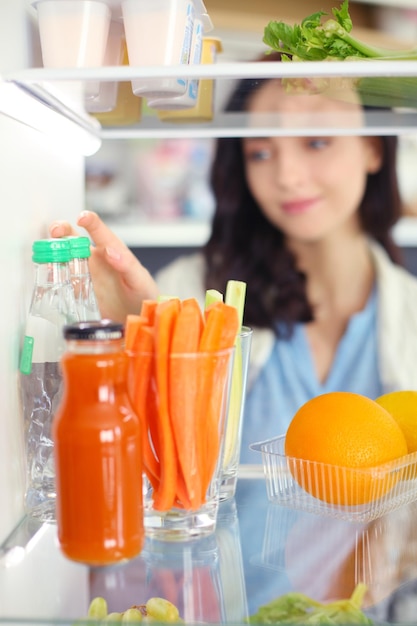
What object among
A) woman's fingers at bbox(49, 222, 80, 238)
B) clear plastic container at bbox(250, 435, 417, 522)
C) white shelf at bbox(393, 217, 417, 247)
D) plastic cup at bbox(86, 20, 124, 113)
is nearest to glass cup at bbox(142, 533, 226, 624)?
clear plastic container at bbox(250, 435, 417, 522)

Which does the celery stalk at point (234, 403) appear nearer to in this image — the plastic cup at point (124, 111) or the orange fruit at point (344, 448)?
the orange fruit at point (344, 448)

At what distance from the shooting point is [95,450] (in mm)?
626

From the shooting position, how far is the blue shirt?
252cm

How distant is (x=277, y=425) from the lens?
2518 millimetres

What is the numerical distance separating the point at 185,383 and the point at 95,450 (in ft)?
0.38

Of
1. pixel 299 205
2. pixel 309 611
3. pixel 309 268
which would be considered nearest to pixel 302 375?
pixel 309 268

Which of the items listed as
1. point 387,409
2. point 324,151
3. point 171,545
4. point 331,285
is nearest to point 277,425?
point 331,285

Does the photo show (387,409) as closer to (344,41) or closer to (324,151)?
(344,41)

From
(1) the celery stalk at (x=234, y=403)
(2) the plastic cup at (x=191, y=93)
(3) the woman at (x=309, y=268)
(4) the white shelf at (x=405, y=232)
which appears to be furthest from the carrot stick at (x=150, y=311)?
(4) the white shelf at (x=405, y=232)

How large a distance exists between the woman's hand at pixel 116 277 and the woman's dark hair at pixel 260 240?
4.45ft

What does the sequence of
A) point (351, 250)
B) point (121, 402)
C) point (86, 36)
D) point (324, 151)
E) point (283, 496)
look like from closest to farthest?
point (121, 402) < point (86, 36) < point (283, 496) < point (324, 151) < point (351, 250)

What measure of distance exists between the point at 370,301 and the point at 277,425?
49 centimetres

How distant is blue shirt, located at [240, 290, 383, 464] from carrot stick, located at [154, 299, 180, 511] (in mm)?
1782

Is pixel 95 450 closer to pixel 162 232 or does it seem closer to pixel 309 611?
pixel 309 611
